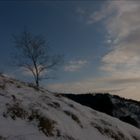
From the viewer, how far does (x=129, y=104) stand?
249 ft

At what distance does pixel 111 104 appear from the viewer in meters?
57.8

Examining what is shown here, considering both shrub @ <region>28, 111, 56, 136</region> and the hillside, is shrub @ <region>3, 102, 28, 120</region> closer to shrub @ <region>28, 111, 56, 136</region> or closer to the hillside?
shrub @ <region>28, 111, 56, 136</region>

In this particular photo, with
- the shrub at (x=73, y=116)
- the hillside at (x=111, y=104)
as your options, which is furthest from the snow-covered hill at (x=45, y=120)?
the hillside at (x=111, y=104)

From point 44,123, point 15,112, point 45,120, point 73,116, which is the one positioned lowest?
point 44,123

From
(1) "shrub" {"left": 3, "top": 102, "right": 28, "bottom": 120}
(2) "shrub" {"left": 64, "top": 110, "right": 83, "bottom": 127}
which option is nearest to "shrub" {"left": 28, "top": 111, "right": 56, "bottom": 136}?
(1) "shrub" {"left": 3, "top": 102, "right": 28, "bottom": 120}

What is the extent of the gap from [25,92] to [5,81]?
1.29 m

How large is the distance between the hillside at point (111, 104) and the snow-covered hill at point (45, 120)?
108 feet

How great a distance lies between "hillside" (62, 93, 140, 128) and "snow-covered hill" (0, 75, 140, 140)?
108 feet

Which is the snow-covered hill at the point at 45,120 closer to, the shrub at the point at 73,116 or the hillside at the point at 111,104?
the shrub at the point at 73,116

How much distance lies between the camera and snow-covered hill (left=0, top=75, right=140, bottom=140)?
1414 cm

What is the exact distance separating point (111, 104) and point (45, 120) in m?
43.1

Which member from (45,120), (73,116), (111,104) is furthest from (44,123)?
(111,104)

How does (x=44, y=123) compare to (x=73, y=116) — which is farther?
(x=73, y=116)

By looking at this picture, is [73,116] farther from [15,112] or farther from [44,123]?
[15,112]
